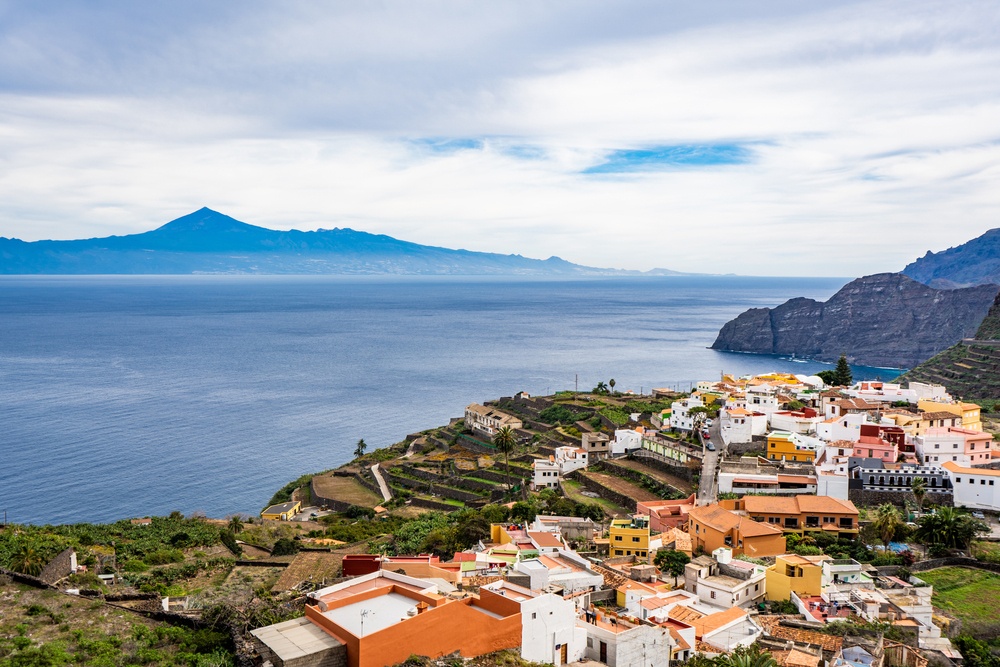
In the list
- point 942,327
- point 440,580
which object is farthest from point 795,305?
point 440,580

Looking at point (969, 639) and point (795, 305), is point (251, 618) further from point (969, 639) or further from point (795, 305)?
point (795, 305)

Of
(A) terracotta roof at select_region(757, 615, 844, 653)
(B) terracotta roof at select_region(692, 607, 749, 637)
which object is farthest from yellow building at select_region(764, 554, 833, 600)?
(B) terracotta roof at select_region(692, 607, 749, 637)

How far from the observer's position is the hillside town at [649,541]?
638 inches

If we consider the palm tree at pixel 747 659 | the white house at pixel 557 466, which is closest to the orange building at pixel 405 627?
the palm tree at pixel 747 659

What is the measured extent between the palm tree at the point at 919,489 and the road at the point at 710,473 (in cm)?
812

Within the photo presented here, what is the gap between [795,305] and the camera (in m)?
125

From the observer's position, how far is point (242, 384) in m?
88.8

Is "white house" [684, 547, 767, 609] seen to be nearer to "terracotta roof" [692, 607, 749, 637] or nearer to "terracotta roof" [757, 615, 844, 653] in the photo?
"terracotta roof" [757, 615, 844, 653]

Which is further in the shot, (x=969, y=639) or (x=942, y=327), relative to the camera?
(x=942, y=327)

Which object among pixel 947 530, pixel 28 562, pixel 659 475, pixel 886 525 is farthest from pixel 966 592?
pixel 28 562

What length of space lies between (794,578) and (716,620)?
4.44m

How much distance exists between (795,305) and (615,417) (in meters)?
82.9

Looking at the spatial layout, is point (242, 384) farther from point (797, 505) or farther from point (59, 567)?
point (797, 505)

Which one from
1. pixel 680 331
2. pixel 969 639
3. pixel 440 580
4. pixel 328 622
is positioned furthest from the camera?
pixel 680 331
